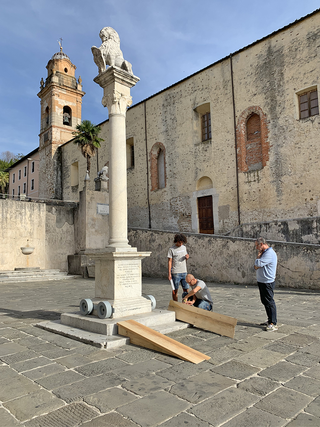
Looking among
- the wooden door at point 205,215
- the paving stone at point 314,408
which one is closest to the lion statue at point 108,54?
the paving stone at point 314,408

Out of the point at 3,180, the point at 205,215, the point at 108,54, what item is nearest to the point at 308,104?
the point at 205,215

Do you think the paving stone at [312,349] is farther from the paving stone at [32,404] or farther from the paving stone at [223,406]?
the paving stone at [32,404]

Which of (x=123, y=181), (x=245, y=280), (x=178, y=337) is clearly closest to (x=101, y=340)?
(x=178, y=337)

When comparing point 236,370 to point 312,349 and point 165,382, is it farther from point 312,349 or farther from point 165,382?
point 312,349

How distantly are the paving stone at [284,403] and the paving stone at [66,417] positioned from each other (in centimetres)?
134

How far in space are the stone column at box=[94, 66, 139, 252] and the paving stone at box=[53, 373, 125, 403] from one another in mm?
2480

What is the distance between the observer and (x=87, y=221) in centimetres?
Result: 1633

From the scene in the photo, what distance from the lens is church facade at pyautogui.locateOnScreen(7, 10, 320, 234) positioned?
1520cm

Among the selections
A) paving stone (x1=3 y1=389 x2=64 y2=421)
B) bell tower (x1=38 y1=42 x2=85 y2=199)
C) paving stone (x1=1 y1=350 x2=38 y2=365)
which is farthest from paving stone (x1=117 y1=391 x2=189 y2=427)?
bell tower (x1=38 y1=42 x2=85 y2=199)

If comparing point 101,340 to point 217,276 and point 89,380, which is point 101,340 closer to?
point 89,380

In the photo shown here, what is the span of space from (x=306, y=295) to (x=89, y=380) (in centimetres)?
683

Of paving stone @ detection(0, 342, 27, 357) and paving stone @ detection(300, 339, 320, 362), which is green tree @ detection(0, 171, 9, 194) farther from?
paving stone @ detection(300, 339, 320, 362)

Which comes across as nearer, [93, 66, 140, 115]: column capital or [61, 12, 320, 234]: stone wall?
[93, 66, 140, 115]: column capital

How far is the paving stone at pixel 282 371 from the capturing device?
3.17 m
